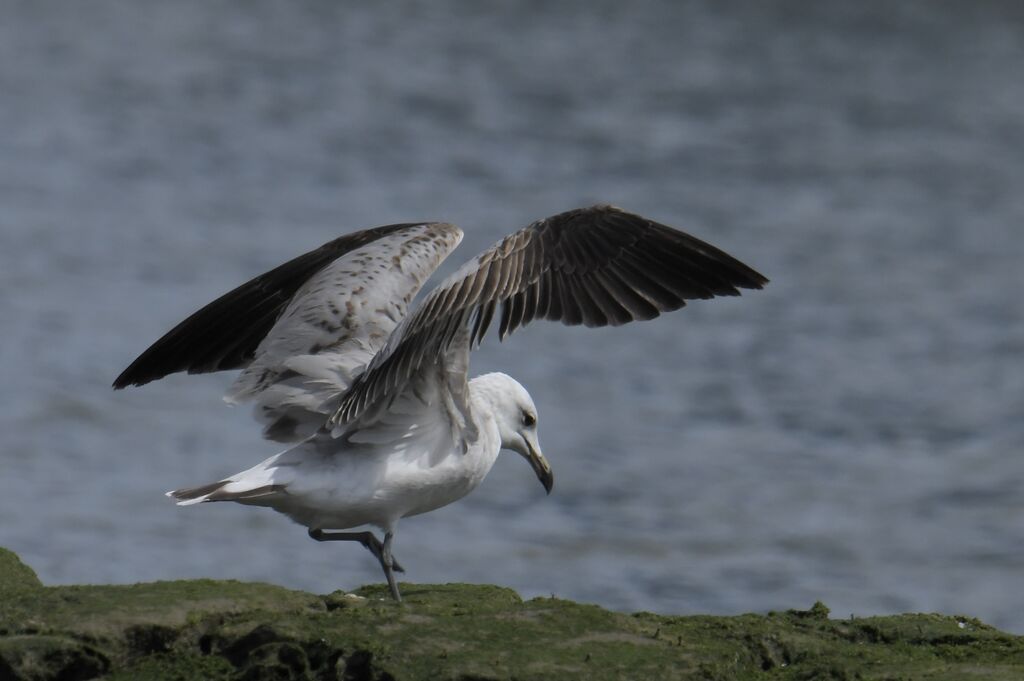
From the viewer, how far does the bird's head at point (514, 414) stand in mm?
7555

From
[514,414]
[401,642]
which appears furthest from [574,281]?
[401,642]

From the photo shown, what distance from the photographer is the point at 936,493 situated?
511 inches

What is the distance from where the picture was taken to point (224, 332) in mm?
7941

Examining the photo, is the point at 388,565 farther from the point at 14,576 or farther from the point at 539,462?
the point at 539,462

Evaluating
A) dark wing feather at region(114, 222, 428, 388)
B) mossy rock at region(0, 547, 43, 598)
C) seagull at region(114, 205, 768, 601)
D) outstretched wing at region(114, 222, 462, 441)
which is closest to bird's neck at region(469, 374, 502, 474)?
seagull at region(114, 205, 768, 601)

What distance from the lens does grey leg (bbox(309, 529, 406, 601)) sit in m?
6.54

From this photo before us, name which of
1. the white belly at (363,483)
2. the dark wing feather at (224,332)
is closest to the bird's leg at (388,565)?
the white belly at (363,483)

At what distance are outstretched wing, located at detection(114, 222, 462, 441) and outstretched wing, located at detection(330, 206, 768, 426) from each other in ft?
1.28

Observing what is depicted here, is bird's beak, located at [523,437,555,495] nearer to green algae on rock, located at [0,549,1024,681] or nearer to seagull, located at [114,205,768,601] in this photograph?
seagull, located at [114,205,768,601]

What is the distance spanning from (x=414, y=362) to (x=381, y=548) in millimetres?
732

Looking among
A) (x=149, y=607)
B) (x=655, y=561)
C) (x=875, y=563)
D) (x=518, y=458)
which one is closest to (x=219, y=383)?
(x=518, y=458)

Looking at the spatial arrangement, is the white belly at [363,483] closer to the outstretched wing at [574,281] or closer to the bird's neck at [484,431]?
the bird's neck at [484,431]

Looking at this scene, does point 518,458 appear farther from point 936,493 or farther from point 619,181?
point 619,181

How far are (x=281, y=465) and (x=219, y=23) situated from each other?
14.7 m
